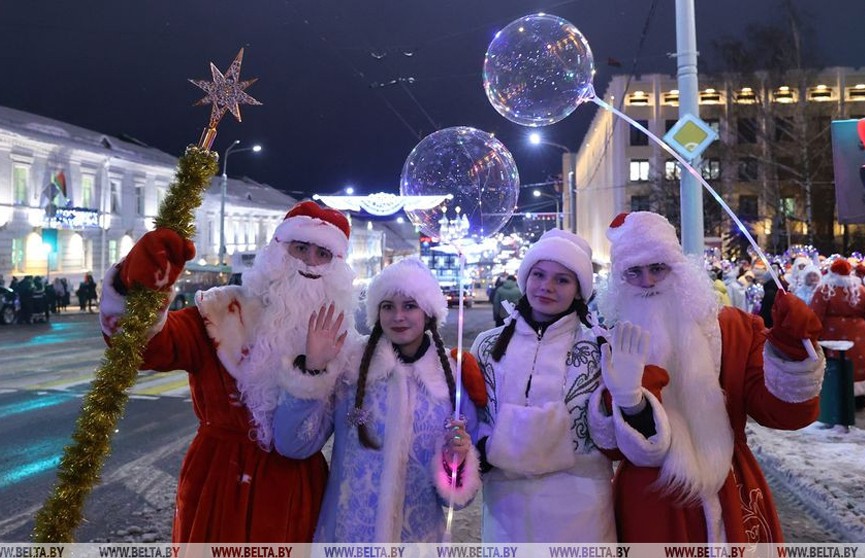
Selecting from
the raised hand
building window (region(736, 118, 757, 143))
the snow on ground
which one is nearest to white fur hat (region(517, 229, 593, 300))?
the raised hand

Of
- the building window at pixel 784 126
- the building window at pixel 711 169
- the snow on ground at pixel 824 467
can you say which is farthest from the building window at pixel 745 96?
the snow on ground at pixel 824 467

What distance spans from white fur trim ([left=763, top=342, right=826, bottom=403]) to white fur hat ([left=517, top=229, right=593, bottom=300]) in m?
0.75

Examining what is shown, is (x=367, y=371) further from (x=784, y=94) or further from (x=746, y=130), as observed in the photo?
(x=746, y=130)

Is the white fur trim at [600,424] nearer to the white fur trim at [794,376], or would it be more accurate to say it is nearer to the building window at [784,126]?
the white fur trim at [794,376]

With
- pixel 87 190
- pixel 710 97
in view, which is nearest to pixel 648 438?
pixel 87 190

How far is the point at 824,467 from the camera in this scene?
5543 mm

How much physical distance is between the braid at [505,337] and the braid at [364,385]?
19.5 inches

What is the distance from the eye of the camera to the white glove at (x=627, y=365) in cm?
230

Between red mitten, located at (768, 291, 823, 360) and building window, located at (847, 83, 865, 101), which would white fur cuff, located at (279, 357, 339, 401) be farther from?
building window, located at (847, 83, 865, 101)

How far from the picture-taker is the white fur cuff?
2361 millimetres

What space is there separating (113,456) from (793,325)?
5867 mm

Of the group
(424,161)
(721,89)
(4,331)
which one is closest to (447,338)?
(424,161)

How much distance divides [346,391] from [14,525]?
10.2ft

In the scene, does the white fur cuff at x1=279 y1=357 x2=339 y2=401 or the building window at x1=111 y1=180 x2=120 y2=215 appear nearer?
the white fur cuff at x1=279 y1=357 x2=339 y2=401
